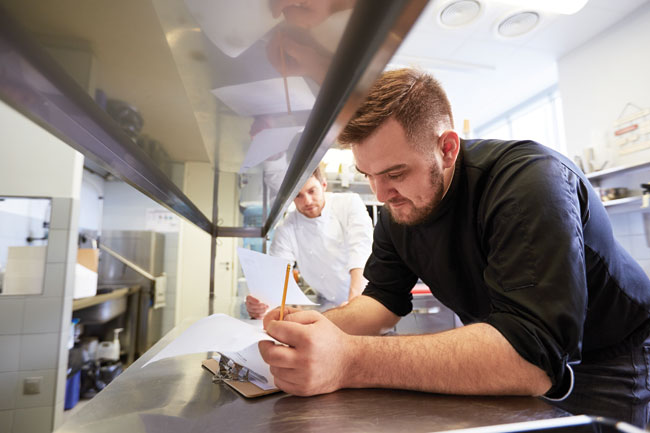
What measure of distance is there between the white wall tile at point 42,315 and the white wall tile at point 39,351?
39mm

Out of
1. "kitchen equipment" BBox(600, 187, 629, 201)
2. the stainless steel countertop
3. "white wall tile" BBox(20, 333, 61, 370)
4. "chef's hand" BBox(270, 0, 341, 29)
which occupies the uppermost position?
"kitchen equipment" BBox(600, 187, 629, 201)

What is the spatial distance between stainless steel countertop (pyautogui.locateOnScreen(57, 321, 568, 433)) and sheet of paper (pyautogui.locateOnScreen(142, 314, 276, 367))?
74mm

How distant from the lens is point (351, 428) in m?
0.44

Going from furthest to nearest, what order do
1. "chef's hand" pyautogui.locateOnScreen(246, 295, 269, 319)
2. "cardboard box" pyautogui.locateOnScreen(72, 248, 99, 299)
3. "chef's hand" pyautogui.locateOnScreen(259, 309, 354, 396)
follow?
"cardboard box" pyautogui.locateOnScreen(72, 248, 99, 299) → "chef's hand" pyautogui.locateOnScreen(246, 295, 269, 319) → "chef's hand" pyautogui.locateOnScreen(259, 309, 354, 396)

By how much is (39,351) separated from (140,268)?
6.12 feet

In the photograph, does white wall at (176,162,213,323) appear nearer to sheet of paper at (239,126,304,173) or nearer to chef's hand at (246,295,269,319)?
chef's hand at (246,295,269,319)

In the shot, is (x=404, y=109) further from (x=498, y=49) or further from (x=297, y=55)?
(x=498, y=49)

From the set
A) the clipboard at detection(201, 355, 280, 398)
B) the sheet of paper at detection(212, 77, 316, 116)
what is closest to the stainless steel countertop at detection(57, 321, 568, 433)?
the clipboard at detection(201, 355, 280, 398)

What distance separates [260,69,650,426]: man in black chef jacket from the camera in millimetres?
542

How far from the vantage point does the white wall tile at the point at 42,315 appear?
2234 millimetres

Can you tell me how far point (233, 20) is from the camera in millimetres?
307

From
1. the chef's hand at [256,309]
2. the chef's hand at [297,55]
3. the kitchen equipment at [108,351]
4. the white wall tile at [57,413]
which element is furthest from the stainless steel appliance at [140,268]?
the chef's hand at [297,55]

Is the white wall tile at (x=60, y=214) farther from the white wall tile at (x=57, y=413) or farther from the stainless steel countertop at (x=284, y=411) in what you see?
the stainless steel countertop at (x=284, y=411)

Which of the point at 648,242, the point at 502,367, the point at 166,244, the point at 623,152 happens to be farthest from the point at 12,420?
the point at 623,152
